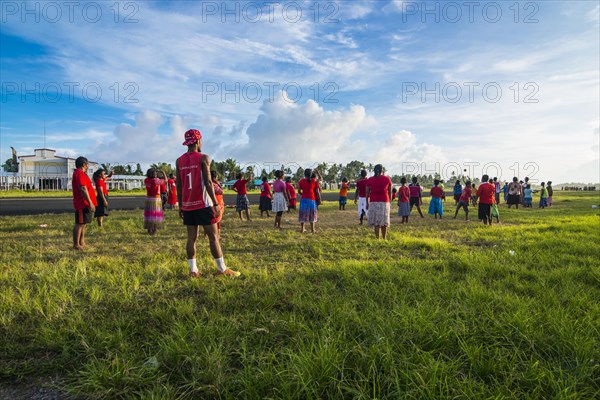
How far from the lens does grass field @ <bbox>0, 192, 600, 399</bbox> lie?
6.84 feet

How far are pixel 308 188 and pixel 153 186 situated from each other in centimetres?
426

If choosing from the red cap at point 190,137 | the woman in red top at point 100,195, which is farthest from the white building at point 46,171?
the red cap at point 190,137

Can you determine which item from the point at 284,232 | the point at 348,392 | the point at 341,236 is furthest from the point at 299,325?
the point at 284,232

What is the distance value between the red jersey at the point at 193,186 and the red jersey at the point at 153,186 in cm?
450

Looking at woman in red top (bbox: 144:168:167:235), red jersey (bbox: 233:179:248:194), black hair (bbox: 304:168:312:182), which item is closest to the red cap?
woman in red top (bbox: 144:168:167:235)

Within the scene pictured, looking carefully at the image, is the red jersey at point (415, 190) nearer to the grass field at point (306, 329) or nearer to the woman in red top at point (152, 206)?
the grass field at point (306, 329)

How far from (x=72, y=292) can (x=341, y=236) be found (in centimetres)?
615

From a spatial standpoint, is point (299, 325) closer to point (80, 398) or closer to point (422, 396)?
point (422, 396)

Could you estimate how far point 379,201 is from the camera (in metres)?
8.20

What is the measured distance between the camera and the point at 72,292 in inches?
146

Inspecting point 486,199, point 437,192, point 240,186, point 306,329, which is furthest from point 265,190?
point 306,329

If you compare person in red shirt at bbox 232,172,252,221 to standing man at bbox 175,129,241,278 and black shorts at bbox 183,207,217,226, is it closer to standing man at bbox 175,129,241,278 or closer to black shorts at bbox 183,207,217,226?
standing man at bbox 175,129,241,278

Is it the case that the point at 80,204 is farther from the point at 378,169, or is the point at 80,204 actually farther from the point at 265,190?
the point at 265,190

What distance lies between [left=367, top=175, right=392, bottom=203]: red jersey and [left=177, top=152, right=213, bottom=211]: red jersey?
4.92 metres
